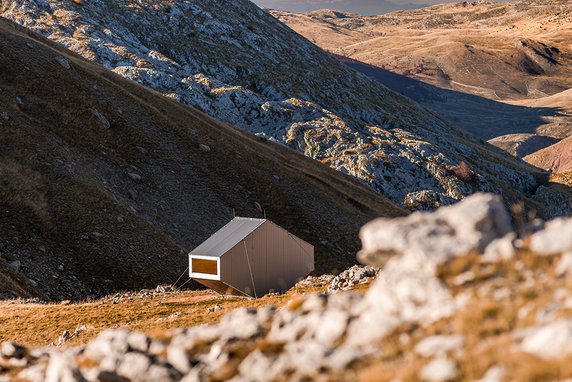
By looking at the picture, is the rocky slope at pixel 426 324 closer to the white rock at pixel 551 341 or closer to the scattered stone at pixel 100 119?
the white rock at pixel 551 341

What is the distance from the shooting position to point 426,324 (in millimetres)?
12438

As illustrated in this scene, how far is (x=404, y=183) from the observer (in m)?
132

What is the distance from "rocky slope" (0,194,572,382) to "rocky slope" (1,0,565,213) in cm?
11383

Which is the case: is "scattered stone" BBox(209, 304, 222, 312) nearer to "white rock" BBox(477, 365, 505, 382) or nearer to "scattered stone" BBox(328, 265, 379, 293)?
"scattered stone" BBox(328, 265, 379, 293)

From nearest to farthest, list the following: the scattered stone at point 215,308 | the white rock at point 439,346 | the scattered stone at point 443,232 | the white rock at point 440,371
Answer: the white rock at point 440,371
the white rock at point 439,346
the scattered stone at point 443,232
the scattered stone at point 215,308

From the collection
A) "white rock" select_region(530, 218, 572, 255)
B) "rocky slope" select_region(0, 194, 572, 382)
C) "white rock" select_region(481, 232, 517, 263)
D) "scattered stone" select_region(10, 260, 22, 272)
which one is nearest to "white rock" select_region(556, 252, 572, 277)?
"rocky slope" select_region(0, 194, 572, 382)

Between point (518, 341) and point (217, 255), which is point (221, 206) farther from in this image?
point (518, 341)

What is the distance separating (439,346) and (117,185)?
6261 centimetres

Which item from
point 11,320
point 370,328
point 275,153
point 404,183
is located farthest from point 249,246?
point 404,183

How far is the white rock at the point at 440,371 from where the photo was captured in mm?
10703

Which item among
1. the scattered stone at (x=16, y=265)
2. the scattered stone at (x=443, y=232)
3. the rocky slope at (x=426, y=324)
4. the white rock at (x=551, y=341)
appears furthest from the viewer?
the scattered stone at (x=16, y=265)

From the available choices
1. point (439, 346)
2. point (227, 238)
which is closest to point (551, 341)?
point (439, 346)

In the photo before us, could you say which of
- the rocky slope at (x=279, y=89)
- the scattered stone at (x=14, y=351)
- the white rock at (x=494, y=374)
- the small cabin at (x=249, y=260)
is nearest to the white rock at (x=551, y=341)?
the white rock at (x=494, y=374)

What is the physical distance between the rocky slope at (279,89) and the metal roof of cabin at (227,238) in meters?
82.3
